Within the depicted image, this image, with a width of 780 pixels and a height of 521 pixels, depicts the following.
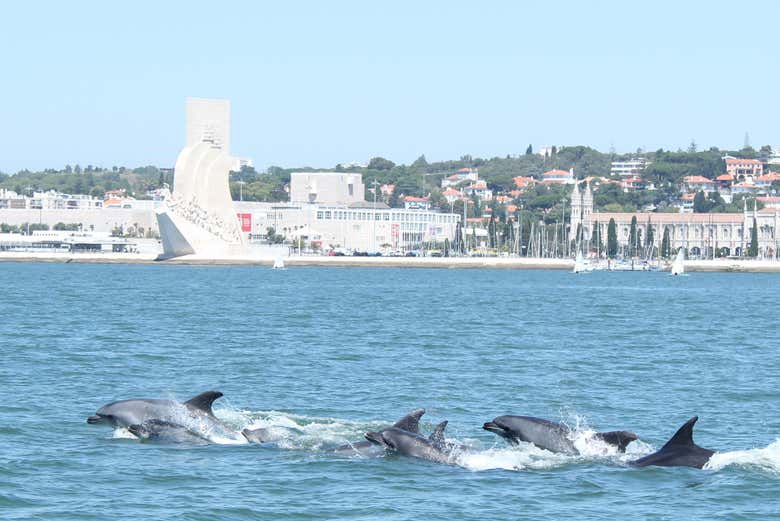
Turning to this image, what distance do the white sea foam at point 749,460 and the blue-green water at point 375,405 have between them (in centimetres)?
3

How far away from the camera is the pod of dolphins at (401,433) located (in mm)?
18078

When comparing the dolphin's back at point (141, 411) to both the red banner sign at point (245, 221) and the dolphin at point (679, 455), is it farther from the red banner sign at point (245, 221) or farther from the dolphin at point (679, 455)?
the red banner sign at point (245, 221)

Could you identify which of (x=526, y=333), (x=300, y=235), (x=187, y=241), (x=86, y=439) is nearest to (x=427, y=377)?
(x=86, y=439)

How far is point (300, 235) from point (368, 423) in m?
174

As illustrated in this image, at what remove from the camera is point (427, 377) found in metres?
29.6

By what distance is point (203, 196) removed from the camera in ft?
490

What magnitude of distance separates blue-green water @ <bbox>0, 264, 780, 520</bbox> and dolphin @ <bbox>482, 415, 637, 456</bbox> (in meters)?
0.22

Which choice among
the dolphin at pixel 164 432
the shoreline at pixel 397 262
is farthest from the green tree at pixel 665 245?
the dolphin at pixel 164 432

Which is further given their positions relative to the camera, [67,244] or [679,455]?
[67,244]

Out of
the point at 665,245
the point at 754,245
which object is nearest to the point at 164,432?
the point at 665,245

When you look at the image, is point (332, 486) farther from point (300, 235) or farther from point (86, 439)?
point (300, 235)

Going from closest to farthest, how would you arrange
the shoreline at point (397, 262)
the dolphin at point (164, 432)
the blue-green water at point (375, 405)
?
the blue-green water at point (375, 405) → the dolphin at point (164, 432) → the shoreline at point (397, 262)

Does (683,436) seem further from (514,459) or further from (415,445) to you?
Answer: (415,445)

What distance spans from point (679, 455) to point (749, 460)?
1173 mm
